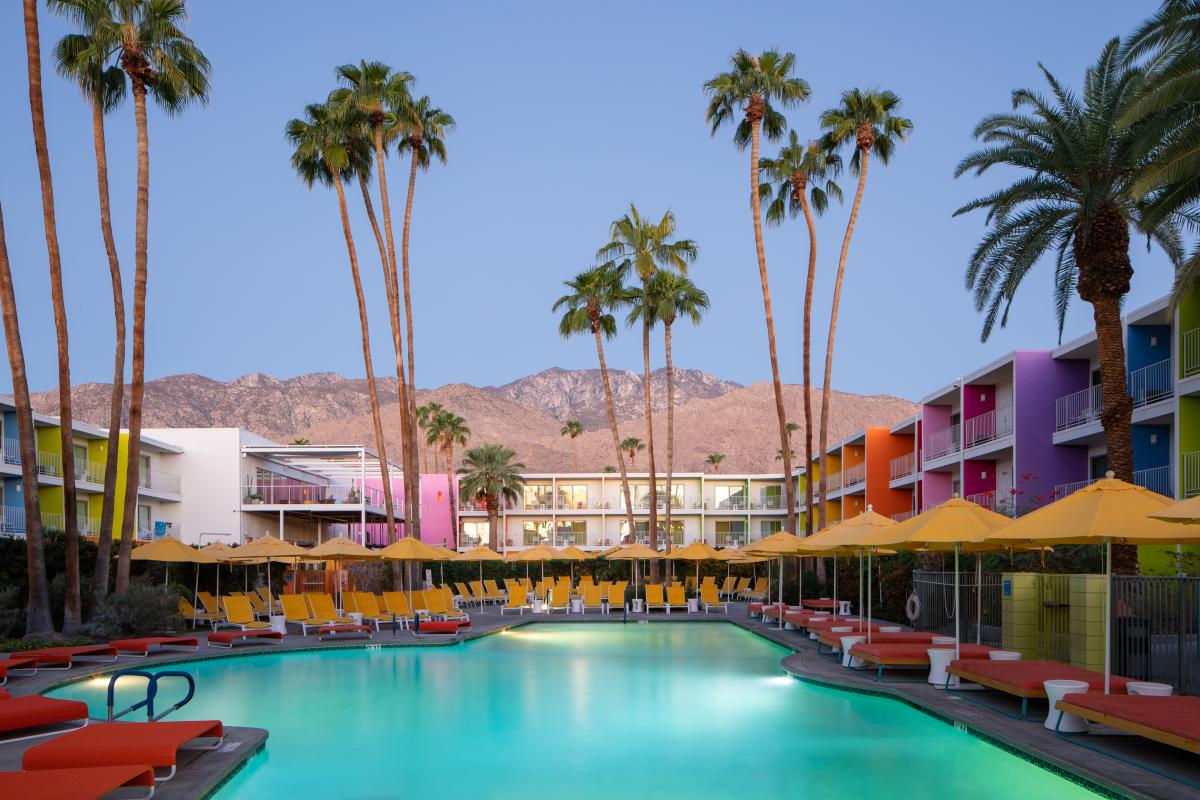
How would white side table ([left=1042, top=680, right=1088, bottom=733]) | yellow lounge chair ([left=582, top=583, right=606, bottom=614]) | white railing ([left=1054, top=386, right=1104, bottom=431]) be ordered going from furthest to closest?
yellow lounge chair ([left=582, top=583, right=606, bottom=614]) < white railing ([left=1054, top=386, right=1104, bottom=431]) < white side table ([left=1042, top=680, right=1088, bottom=733])

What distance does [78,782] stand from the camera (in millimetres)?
7074

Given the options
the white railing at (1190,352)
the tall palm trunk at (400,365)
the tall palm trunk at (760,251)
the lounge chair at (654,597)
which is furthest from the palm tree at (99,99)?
the white railing at (1190,352)

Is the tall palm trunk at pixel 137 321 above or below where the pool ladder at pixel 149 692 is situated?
above

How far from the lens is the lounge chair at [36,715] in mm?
9922

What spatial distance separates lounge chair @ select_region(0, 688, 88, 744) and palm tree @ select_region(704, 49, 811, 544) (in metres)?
Result: 25.4

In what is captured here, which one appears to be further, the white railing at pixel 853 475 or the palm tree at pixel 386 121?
the white railing at pixel 853 475

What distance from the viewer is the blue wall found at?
2580 centimetres

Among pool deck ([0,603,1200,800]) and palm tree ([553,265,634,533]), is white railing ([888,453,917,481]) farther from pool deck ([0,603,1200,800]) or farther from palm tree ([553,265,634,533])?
pool deck ([0,603,1200,800])

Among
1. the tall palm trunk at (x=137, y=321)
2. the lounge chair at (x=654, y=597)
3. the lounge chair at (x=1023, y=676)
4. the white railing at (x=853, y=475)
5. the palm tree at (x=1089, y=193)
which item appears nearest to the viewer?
the lounge chair at (x=1023, y=676)

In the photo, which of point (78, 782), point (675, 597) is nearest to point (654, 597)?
point (675, 597)

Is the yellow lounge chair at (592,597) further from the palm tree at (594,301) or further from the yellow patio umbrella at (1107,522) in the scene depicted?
the yellow patio umbrella at (1107,522)


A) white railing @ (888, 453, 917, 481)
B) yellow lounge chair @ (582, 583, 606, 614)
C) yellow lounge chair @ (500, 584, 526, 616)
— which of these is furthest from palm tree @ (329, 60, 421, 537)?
white railing @ (888, 453, 917, 481)

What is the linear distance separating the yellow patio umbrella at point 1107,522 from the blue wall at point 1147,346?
54.2ft

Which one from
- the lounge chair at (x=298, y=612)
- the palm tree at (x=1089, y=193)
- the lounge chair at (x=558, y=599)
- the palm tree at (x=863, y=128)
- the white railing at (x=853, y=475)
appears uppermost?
the palm tree at (x=863, y=128)
